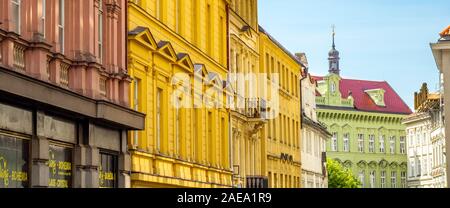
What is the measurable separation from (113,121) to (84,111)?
211cm

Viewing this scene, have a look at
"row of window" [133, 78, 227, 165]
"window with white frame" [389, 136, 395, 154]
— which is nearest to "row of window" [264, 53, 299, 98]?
"row of window" [133, 78, 227, 165]

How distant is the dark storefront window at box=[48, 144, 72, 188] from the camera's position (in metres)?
21.7

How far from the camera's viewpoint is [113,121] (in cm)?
2505

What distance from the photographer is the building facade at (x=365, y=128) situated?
142750mm

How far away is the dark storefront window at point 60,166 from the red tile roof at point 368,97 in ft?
410

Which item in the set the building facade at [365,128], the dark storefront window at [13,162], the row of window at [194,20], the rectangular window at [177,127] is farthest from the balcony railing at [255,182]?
the building facade at [365,128]

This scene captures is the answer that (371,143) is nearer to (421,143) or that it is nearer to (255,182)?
(421,143)

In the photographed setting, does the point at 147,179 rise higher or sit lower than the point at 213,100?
lower

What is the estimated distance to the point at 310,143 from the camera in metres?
77.4

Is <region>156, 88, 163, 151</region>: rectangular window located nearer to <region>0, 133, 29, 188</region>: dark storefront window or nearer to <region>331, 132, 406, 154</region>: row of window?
A: <region>0, 133, 29, 188</region>: dark storefront window

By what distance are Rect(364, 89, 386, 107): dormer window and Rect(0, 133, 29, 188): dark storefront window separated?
13394cm

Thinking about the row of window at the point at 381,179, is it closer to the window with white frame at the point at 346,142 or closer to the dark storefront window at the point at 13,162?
the window with white frame at the point at 346,142
